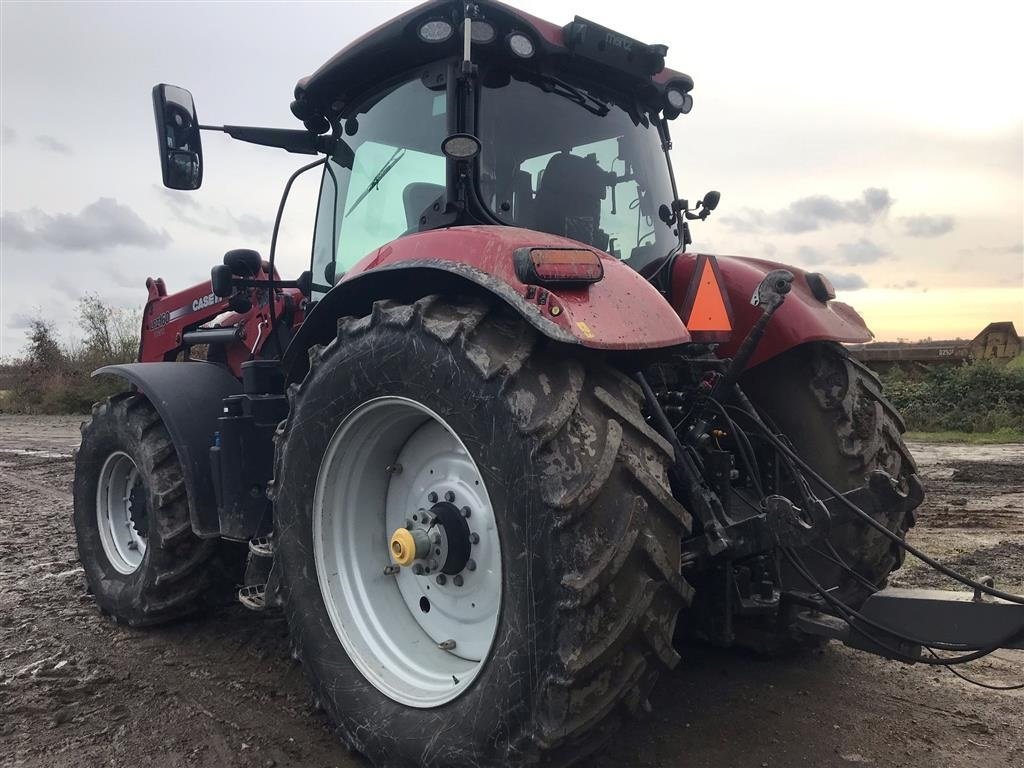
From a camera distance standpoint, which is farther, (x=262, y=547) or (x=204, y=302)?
(x=204, y=302)

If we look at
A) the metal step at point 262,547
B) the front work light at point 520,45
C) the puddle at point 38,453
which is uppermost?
the front work light at point 520,45

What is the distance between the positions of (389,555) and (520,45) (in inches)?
73.6

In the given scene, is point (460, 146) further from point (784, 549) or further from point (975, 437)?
point (975, 437)

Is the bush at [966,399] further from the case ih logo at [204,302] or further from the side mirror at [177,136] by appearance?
the side mirror at [177,136]

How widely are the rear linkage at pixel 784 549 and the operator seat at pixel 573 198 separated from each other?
0.76 m

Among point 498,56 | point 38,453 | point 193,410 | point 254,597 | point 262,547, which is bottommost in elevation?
point 38,453

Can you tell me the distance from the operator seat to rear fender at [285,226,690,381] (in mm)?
490

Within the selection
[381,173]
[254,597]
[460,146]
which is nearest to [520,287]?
[460,146]

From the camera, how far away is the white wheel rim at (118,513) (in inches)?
164

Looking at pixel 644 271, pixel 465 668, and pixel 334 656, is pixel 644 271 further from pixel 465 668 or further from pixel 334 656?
pixel 334 656

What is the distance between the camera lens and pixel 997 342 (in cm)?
1501

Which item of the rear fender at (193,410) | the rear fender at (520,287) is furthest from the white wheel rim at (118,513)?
the rear fender at (520,287)

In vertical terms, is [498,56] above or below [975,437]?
above

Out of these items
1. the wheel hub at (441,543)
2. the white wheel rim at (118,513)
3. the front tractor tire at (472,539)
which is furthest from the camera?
the white wheel rim at (118,513)
